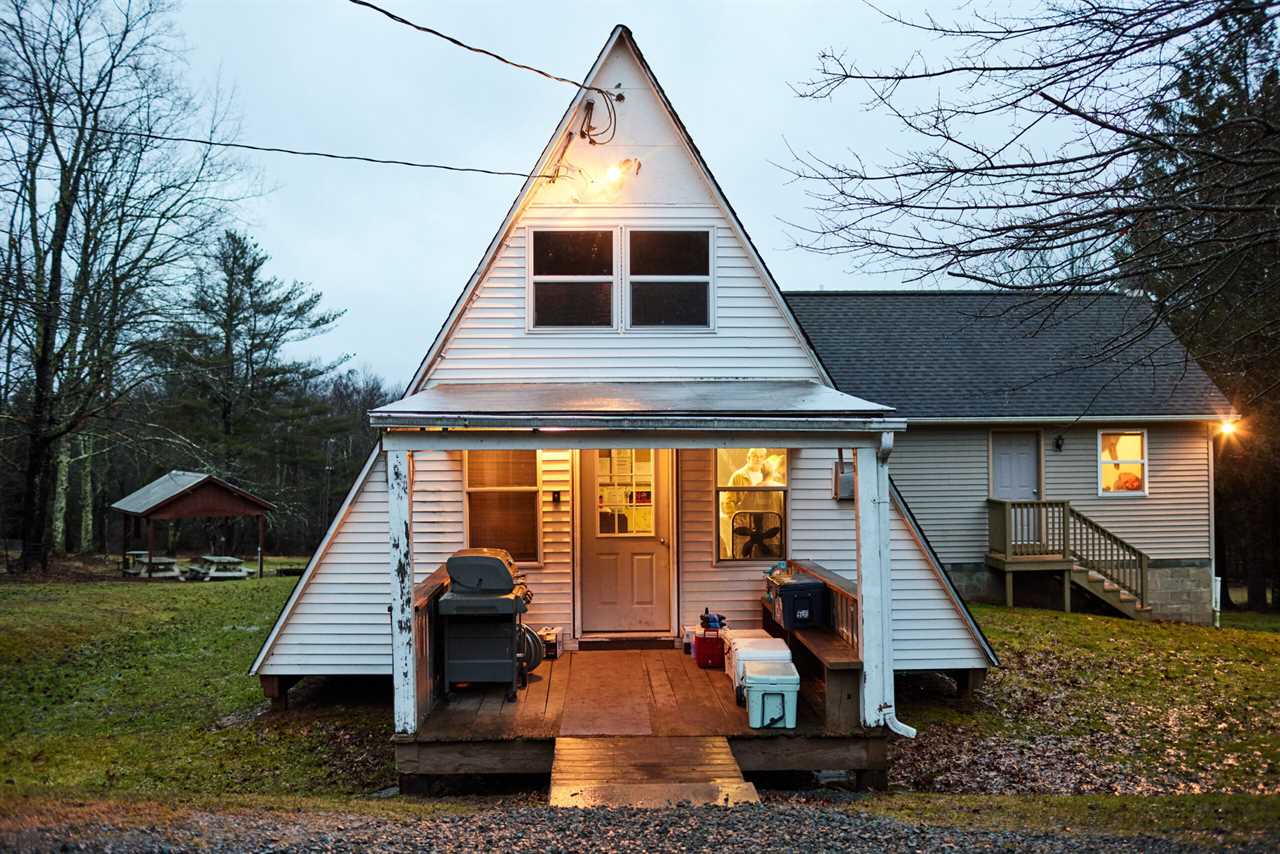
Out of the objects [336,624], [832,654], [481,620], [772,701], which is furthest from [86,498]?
[832,654]

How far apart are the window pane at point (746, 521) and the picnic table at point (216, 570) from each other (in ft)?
58.2

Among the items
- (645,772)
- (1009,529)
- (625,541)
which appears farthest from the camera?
(1009,529)

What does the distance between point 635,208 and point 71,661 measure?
9622 millimetres

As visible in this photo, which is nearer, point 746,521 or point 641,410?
point 641,410

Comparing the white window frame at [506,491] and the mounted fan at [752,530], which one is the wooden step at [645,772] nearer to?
the white window frame at [506,491]

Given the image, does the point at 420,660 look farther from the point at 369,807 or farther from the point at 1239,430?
the point at 1239,430

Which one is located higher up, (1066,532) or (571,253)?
(571,253)

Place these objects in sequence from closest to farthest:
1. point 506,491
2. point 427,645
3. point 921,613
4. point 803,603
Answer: point 427,645
point 803,603
point 921,613
point 506,491

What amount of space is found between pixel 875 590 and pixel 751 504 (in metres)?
2.65

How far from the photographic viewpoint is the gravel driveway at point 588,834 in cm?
434

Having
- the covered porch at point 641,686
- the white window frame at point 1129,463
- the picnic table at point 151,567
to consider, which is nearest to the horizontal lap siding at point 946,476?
the white window frame at point 1129,463

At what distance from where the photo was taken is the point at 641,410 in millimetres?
6871

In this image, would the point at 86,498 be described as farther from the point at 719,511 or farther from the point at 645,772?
the point at 645,772

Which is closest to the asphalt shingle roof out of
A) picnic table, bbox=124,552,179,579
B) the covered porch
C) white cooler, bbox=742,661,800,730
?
the covered porch
